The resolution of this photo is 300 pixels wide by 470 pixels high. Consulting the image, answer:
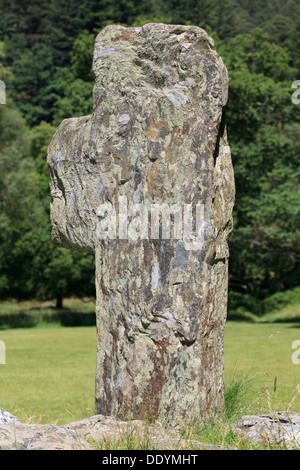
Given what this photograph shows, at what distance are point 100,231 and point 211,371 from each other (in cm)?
145

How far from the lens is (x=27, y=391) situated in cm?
1061

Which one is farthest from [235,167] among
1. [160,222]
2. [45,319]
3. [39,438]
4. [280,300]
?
[39,438]

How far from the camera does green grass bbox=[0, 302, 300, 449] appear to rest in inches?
190

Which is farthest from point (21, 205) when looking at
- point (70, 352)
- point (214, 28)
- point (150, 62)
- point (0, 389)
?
point (214, 28)

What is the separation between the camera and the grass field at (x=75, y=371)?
19.9 ft

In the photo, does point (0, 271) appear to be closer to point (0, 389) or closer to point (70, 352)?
point (70, 352)

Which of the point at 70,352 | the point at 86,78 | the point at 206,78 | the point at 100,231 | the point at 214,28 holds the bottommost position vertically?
the point at 70,352

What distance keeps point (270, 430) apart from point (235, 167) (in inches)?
817

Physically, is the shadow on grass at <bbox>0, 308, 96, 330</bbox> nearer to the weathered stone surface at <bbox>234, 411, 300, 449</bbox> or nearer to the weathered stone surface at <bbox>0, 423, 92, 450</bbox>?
the weathered stone surface at <bbox>234, 411, 300, 449</bbox>

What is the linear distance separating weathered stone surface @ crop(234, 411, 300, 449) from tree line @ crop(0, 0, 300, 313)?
16.6 meters

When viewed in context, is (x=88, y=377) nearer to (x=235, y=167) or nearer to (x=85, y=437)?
(x=85, y=437)

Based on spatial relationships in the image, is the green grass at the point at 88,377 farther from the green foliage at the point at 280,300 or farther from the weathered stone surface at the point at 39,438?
the green foliage at the point at 280,300

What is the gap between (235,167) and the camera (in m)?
24.2

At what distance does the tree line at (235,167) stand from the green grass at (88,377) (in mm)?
3719
